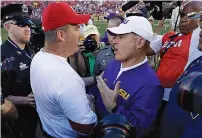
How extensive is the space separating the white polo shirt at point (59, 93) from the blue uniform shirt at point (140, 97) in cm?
33

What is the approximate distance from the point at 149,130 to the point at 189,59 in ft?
2.98

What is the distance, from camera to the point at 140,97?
A: 2.02 metres

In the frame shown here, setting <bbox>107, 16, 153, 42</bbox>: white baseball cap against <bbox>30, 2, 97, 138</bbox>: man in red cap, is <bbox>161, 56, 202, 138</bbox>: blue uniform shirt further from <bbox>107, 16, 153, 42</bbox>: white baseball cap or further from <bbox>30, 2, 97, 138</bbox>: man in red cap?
Result: <bbox>30, 2, 97, 138</bbox>: man in red cap

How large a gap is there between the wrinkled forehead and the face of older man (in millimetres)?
904

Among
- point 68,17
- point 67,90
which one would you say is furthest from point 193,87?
point 68,17

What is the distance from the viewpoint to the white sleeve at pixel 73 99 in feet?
5.62

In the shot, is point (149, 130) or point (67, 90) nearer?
point (67, 90)

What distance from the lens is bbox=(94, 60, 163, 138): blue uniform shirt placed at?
6.50 ft

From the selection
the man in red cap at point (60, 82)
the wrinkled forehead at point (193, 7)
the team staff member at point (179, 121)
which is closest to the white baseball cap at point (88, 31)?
the wrinkled forehead at point (193, 7)

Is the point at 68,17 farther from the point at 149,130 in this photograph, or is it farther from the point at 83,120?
the point at 149,130

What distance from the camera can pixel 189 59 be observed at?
8.62 ft

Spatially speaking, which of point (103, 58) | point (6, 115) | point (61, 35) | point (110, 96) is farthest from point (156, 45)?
point (6, 115)

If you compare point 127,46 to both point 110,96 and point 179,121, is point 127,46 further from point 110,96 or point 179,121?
point 179,121

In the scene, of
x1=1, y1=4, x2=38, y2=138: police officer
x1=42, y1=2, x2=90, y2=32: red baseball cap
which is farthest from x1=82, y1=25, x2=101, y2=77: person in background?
x1=42, y1=2, x2=90, y2=32: red baseball cap
